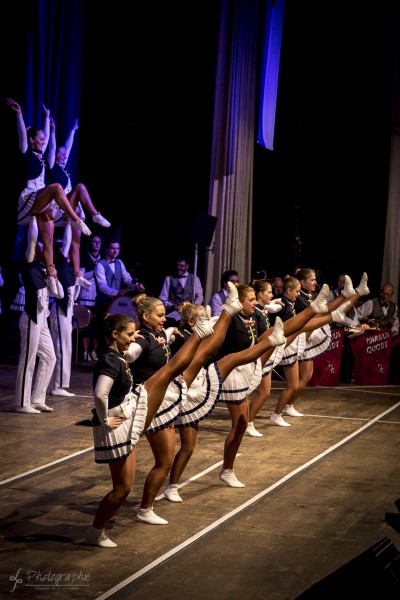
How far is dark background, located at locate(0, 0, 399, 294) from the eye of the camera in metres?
13.9

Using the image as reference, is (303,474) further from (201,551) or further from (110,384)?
(110,384)

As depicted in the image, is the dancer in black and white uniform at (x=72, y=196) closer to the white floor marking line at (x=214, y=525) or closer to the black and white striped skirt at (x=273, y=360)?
the black and white striped skirt at (x=273, y=360)

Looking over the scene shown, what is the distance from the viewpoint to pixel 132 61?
1391 cm

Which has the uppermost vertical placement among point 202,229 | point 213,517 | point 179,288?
point 202,229

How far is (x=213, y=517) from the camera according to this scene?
19.9ft

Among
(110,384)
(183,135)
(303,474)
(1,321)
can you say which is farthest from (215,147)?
(110,384)

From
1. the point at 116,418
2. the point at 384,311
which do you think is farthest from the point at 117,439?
the point at 384,311

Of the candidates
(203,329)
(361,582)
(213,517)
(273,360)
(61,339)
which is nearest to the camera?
(361,582)

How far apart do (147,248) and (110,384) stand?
31.2ft

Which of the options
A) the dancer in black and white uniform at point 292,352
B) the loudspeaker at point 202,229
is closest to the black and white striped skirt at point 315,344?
the dancer in black and white uniform at point 292,352

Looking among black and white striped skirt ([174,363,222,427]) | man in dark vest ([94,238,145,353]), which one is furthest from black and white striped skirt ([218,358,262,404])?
man in dark vest ([94,238,145,353])

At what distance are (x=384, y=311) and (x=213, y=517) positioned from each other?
7883 mm

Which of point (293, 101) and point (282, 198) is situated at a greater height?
point (293, 101)

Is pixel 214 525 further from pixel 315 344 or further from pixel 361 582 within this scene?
pixel 315 344
